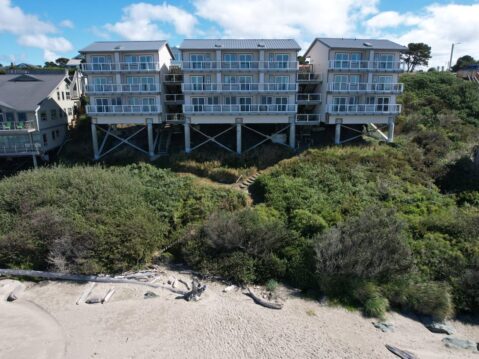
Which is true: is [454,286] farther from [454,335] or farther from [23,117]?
[23,117]

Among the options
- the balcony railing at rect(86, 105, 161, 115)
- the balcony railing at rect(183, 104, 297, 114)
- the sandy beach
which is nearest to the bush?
the sandy beach

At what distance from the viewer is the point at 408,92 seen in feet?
143

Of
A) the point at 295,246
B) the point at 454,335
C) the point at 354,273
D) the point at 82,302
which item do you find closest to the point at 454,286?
the point at 454,335

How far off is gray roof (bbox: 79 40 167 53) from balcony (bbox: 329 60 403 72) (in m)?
16.8

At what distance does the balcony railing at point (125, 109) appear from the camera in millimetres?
31484

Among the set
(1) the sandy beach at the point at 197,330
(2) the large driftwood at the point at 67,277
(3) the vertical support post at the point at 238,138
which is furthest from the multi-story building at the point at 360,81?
(2) the large driftwood at the point at 67,277

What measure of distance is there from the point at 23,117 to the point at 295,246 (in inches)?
1109

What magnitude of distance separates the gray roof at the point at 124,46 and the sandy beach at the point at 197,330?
883 inches

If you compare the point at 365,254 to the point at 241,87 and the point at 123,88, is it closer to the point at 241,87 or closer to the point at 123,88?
the point at 241,87

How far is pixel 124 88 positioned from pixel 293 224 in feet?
69.8

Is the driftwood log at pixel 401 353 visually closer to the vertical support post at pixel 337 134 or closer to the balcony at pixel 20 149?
the vertical support post at pixel 337 134

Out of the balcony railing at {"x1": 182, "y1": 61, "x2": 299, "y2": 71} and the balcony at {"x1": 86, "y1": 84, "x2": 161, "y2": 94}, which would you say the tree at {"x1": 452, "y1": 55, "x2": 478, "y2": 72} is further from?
the balcony at {"x1": 86, "y1": 84, "x2": 161, "y2": 94}

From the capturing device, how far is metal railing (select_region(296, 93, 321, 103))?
32.9 meters

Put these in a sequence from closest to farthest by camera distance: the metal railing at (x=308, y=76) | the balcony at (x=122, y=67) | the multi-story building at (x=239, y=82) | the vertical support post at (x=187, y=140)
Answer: the multi-story building at (x=239, y=82) < the balcony at (x=122, y=67) < the vertical support post at (x=187, y=140) < the metal railing at (x=308, y=76)
